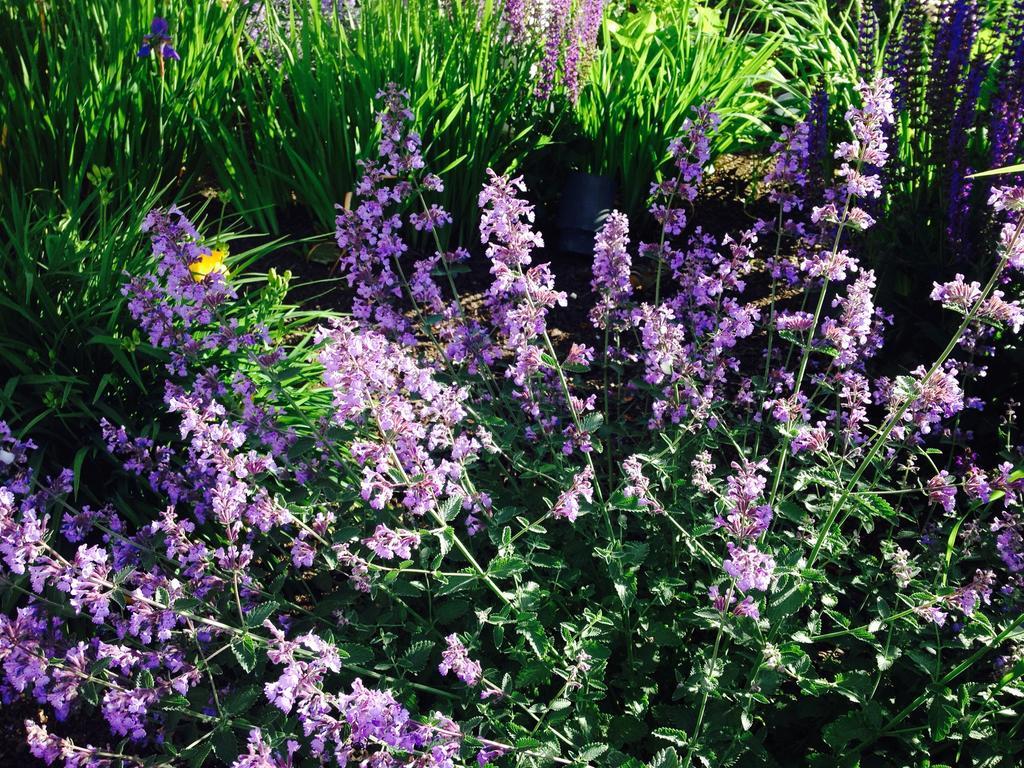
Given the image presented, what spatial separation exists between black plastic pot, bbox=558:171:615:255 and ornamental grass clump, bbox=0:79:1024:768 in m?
1.46

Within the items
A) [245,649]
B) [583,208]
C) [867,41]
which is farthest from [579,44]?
[245,649]

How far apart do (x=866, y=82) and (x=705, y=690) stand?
3.05 m

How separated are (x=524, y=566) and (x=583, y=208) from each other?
2625 mm

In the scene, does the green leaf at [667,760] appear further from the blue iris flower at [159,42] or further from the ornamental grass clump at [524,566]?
the blue iris flower at [159,42]

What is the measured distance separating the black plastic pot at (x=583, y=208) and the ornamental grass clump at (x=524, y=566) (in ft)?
4.78

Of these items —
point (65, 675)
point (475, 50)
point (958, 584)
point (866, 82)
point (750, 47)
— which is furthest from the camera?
point (750, 47)

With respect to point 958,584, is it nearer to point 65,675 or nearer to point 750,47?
point 65,675

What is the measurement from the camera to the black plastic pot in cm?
428

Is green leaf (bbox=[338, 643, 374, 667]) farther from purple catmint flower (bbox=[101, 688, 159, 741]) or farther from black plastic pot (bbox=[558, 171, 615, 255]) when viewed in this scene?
black plastic pot (bbox=[558, 171, 615, 255])

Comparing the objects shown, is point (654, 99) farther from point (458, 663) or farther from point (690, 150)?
point (458, 663)

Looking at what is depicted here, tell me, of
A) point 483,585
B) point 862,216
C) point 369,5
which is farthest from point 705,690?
point 369,5

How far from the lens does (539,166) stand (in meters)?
4.42

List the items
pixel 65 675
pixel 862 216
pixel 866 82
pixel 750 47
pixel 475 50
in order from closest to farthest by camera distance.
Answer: pixel 65 675 → pixel 862 216 → pixel 866 82 → pixel 475 50 → pixel 750 47

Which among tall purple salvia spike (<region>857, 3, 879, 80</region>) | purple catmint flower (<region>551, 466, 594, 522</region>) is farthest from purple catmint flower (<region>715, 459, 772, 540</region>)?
tall purple salvia spike (<region>857, 3, 879, 80</region>)
